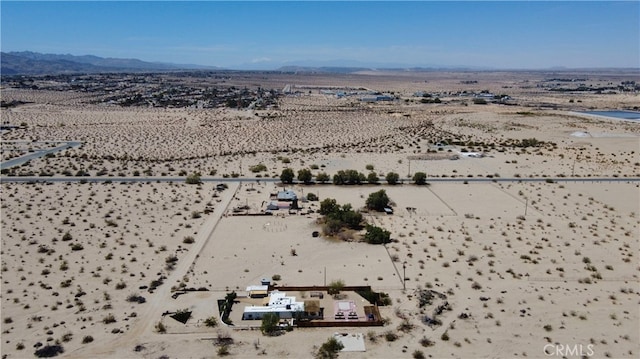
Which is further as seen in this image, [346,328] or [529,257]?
[529,257]

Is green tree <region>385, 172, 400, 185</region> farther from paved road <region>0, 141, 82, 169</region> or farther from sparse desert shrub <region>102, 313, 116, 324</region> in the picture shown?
paved road <region>0, 141, 82, 169</region>

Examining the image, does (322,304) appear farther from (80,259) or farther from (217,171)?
(217,171)

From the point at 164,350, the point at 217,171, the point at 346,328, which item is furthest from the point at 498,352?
the point at 217,171

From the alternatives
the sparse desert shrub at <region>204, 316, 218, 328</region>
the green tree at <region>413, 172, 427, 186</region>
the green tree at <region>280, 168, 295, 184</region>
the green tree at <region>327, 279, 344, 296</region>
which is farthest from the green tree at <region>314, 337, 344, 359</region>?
the green tree at <region>413, 172, 427, 186</region>

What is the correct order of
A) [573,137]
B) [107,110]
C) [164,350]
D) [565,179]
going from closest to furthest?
[164,350] → [565,179] → [573,137] → [107,110]

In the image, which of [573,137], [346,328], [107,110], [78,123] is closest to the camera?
[346,328]

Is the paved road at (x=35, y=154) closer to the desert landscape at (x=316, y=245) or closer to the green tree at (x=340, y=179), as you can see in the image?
the desert landscape at (x=316, y=245)

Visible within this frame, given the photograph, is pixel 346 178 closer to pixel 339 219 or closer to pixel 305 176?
pixel 305 176
